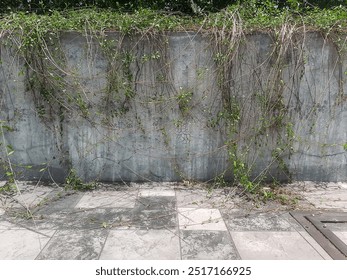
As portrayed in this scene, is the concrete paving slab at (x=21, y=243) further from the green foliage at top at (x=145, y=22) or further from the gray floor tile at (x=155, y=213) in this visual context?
the green foliage at top at (x=145, y=22)

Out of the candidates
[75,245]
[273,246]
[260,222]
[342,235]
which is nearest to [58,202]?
[75,245]

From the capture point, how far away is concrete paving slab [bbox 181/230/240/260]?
3016mm

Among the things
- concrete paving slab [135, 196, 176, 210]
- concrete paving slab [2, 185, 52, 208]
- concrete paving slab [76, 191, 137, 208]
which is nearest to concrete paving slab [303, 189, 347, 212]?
concrete paving slab [135, 196, 176, 210]

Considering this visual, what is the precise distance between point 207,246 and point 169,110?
→ 7.30 ft

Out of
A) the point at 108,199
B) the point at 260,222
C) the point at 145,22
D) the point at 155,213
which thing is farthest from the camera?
the point at 145,22

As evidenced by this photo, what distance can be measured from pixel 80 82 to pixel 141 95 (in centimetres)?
91

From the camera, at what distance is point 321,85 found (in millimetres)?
4727

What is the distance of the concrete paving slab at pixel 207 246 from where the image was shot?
9.89 feet

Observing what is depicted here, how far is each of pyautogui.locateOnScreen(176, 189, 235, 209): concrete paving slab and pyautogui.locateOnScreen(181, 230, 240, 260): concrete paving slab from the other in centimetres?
73

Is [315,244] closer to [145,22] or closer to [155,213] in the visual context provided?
[155,213]

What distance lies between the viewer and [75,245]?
316cm

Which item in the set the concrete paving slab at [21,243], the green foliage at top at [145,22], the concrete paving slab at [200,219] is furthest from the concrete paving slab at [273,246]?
the green foliage at top at [145,22]

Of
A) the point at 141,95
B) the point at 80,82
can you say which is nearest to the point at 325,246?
the point at 141,95

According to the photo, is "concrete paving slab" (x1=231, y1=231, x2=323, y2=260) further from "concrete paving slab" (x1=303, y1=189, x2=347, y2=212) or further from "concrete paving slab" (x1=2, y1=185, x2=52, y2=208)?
"concrete paving slab" (x1=2, y1=185, x2=52, y2=208)
